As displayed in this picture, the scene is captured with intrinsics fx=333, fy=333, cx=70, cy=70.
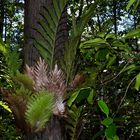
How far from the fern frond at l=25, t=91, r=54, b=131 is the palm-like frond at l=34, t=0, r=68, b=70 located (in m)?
0.59

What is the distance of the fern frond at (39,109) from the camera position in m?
2.94

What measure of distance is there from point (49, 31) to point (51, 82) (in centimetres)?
64

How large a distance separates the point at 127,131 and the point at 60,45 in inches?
82.6

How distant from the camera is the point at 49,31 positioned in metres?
3.57

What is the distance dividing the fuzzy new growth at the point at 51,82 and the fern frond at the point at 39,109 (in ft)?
0.45

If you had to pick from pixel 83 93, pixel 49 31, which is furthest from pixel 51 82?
pixel 83 93

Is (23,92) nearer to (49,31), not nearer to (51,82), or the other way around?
(51,82)

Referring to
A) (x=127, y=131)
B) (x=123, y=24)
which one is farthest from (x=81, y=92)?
(x=123, y=24)

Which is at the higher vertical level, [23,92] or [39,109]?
[23,92]

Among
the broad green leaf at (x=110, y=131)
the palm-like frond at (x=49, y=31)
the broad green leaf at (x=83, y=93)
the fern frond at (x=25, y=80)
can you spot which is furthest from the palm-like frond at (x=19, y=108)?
the broad green leaf at (x=110, y=131)

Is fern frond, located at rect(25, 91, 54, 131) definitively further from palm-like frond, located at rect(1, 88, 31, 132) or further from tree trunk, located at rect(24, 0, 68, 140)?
tree trunk, located at rect(24, 0, 68, 140)

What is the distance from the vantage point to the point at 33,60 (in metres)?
3.59

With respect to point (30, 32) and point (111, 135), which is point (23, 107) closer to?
point (30, 32)

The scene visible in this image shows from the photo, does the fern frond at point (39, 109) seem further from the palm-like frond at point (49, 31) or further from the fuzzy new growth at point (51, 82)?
the palm-like frond at point (49, 31)
